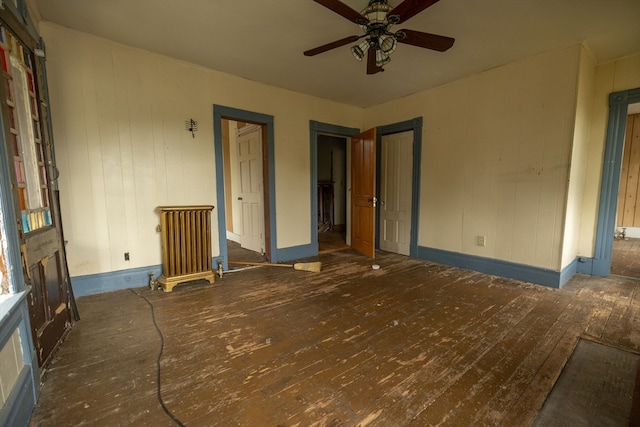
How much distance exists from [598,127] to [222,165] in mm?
4771

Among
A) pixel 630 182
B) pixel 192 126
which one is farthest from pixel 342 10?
pixel 630 182

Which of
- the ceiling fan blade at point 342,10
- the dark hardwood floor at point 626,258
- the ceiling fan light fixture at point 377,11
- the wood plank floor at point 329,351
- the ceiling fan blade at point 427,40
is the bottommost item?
the dark hardwood floor at point 626,258

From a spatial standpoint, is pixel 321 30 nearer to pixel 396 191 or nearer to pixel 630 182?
pixel 396 191

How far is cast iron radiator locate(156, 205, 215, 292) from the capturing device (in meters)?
2.98

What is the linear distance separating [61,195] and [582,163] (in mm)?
5798

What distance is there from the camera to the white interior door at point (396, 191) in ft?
14.7

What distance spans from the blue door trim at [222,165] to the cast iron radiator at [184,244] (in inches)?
15.9

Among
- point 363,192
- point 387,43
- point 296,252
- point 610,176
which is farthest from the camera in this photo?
point 363,192

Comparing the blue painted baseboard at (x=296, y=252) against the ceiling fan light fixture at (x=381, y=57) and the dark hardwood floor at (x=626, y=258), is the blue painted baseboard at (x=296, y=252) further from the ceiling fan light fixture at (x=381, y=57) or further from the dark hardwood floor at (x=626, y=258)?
the dark hardwood floor at (x=626, y=258)

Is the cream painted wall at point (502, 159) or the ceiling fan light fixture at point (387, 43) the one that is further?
the cream painted wall at point (502, 159)

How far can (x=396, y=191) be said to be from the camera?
468cm

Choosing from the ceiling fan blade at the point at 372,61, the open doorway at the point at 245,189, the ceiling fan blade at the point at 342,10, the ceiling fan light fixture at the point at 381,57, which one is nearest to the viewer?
the ceiling fan blade at the point at 342,10

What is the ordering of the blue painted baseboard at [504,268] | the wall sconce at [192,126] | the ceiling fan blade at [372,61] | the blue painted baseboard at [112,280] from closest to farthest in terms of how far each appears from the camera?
the ceiling fan blade at [372,61], the blue painted baseboard at [112,280], the blue painted baseboard at [504,268], the wall sconce at [192,126]

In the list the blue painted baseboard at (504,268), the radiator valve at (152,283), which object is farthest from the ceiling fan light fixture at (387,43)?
the radiator valve at (152,283)
